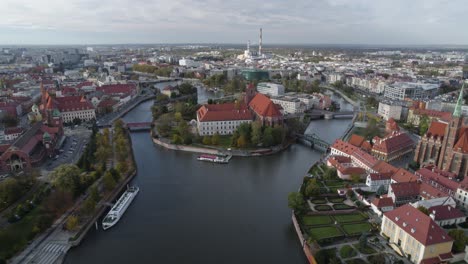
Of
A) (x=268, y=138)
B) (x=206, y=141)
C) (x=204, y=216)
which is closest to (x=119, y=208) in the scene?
(x=204, y=216)

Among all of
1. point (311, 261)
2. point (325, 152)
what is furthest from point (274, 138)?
point (311, 261)

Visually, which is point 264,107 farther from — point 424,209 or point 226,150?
point 424,209

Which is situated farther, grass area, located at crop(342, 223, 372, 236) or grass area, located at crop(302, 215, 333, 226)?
grass area, located at crop(302, 215, 333, 226)

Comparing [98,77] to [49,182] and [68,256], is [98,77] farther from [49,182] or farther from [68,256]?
[68,256]

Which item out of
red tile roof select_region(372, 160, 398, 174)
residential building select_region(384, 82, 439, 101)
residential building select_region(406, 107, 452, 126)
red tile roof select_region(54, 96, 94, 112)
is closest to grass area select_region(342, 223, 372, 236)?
red tile roof select_region(372, 160, 398, 174)

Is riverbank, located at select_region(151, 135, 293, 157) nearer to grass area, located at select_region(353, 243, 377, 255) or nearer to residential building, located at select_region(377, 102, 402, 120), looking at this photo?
grass area, located at select_region(353, 243, 377, 255)

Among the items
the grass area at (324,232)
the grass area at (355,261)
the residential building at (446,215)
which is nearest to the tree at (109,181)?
the grass area at (324,232)
